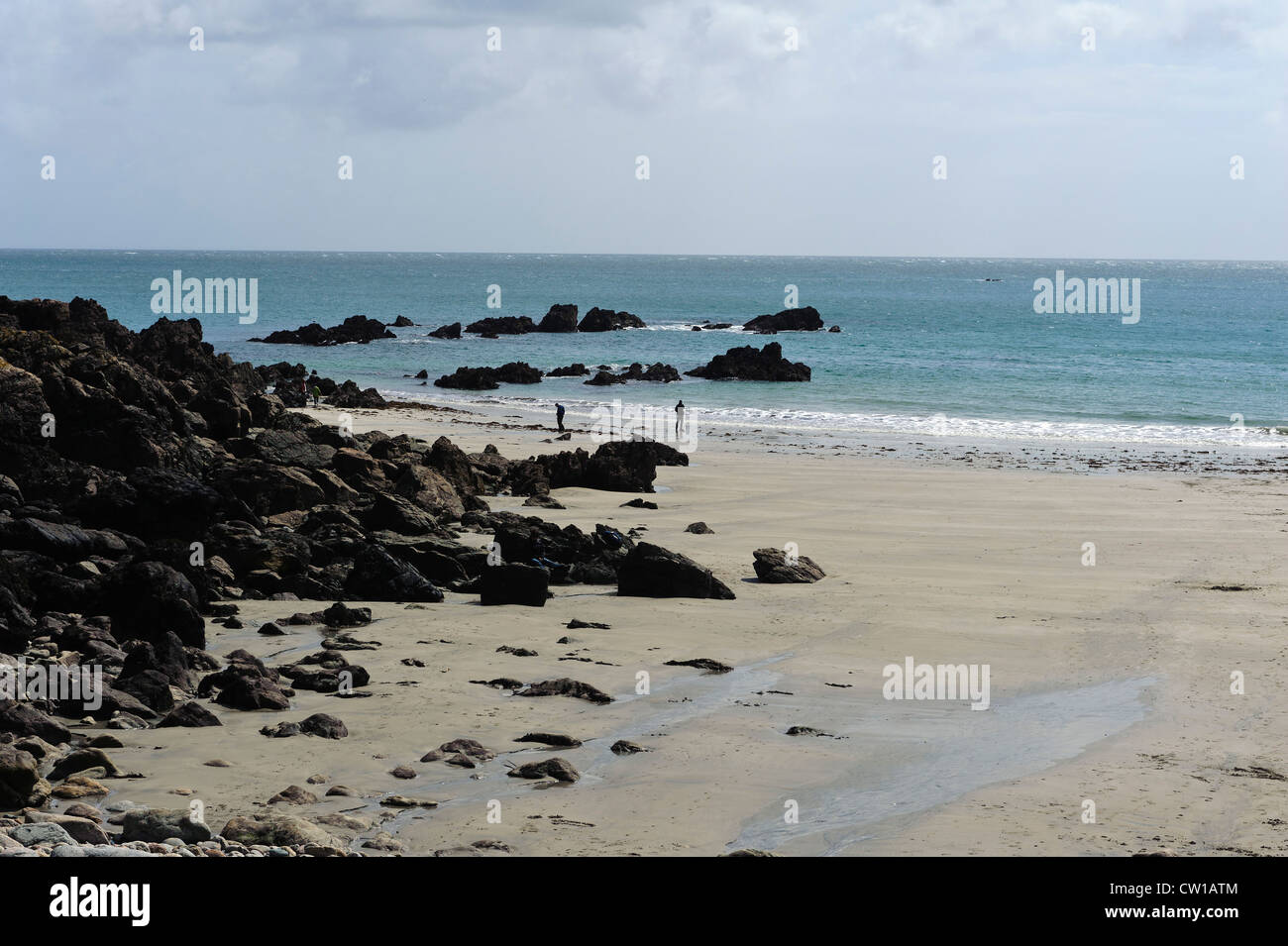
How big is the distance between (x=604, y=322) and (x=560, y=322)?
11.3ft

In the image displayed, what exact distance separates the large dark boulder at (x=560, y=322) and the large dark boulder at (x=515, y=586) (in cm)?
7292

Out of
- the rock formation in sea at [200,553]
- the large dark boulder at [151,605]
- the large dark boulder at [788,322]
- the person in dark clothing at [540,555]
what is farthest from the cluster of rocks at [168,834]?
the large dark boulder at [788,322]

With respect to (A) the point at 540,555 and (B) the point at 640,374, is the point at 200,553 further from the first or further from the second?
(B) the point at 640,374

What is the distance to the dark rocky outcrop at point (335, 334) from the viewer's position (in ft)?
237

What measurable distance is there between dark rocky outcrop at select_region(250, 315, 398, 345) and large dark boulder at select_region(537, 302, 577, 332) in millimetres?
11517

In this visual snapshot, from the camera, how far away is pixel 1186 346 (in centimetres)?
7550

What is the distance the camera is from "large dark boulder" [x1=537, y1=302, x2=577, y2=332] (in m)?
86.8

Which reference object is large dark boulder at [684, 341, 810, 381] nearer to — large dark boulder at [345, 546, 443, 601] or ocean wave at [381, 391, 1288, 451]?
ocean wave at [381, 391, 1288, 451]

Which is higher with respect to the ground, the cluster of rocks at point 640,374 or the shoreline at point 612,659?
the cluster of rocks at point 640,374

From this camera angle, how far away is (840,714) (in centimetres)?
1110

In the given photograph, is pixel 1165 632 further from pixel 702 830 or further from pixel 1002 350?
pixel 1002 350

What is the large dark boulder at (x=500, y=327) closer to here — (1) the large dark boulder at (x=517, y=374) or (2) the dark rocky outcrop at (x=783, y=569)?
(1) the large dark boulder at (x=517, y=374)

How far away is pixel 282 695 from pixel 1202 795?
24.5 feet

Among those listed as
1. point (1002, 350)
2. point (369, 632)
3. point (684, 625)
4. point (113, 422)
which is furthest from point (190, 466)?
point (1002, 350)
